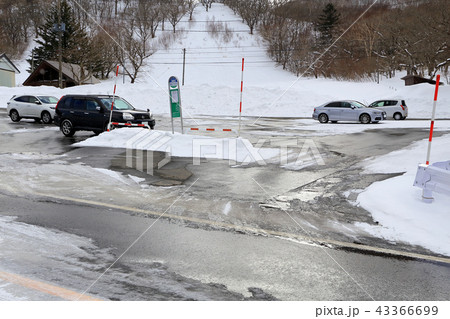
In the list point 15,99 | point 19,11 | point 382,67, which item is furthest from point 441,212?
point 19,11

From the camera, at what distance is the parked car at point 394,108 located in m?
27.9

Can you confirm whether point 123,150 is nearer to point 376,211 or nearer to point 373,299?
point 376,211

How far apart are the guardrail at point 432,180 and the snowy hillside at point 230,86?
20991 mm

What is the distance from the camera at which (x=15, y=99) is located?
24344 millimetres

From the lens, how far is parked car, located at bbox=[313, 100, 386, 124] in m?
24.1

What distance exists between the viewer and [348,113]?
81.3 feet

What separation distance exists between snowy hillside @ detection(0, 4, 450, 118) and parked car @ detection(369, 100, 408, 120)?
5070mm

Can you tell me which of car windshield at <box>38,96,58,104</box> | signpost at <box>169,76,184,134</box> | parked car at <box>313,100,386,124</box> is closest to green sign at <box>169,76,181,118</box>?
signpost at <box>169,76,184,134</box>

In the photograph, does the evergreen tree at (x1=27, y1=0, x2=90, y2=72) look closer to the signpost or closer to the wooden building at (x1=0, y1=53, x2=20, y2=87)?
the wooden building at (x1=0, y1=53, x2=20, y2=87)

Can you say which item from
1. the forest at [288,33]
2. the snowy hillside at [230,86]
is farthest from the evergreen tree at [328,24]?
the snowy hillside at [230,86]

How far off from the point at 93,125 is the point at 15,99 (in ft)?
34.8

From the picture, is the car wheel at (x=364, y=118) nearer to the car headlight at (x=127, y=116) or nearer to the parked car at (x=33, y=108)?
the car headlight at (x=127, y=116)
